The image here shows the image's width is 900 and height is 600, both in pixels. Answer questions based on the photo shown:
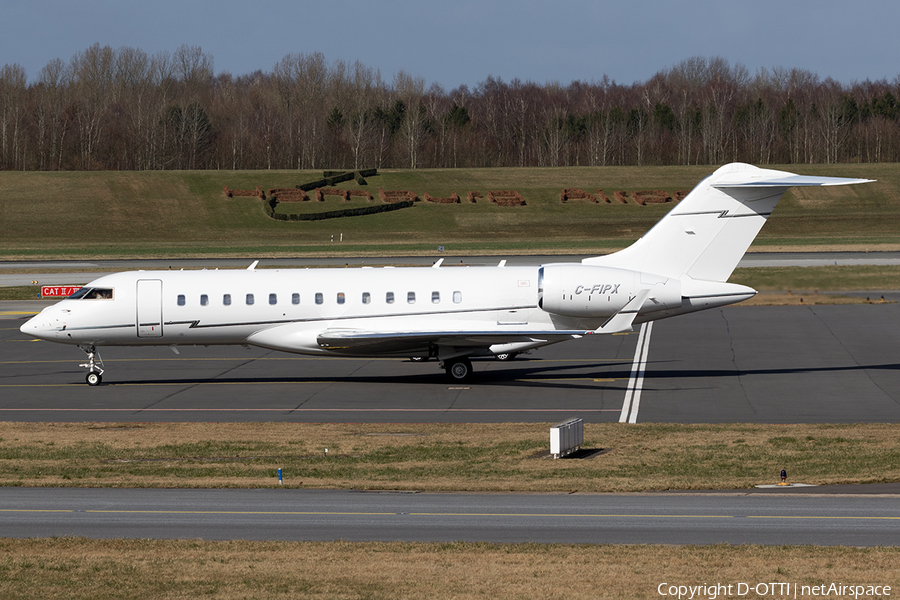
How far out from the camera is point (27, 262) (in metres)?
78.1

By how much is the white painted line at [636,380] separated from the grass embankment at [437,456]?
5.57 ft

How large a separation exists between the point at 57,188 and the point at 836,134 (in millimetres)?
119265

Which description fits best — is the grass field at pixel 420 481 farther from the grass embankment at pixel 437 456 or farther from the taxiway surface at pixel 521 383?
the taxiway surface at pixel 521 383

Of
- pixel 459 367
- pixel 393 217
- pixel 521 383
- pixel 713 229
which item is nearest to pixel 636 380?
pixel 521 383

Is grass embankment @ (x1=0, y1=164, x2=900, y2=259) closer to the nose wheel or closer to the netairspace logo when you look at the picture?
the nose wheel

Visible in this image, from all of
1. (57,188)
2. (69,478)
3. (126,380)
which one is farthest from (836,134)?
(69,478)

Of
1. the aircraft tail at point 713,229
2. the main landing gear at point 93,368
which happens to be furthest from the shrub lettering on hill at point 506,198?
the main landing gear at point 93,368

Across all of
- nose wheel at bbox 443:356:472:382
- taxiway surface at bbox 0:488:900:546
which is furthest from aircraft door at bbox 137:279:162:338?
taxiway surface at bbox 0:488:900:546

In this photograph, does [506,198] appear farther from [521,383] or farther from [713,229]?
[713,229]

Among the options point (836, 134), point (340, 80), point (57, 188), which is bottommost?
point (57, 188)

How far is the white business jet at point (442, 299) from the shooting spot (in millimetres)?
29219

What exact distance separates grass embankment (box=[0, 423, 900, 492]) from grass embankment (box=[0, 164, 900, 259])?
57.9m

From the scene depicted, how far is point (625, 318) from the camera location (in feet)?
88.8

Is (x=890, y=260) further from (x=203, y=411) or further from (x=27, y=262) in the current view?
(x=27, y=262)
